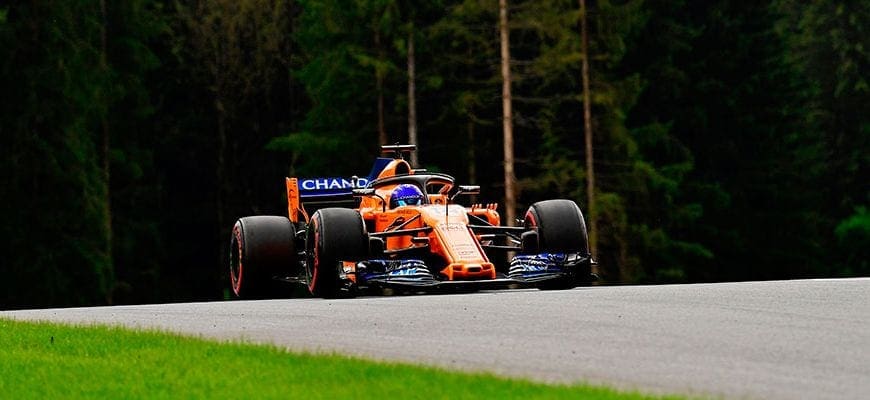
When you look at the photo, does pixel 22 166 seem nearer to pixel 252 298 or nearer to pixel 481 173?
pixel 481 173

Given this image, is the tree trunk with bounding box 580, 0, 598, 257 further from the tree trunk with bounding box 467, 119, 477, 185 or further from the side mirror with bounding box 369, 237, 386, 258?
the side mirror with bounding box 369, 237, 386, 258

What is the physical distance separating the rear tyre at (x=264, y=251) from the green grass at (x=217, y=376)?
816 cm

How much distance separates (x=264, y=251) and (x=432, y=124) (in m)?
25.8

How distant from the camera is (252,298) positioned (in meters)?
24.1

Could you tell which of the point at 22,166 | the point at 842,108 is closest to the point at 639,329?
the point at 22,166

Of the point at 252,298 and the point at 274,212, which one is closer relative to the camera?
the point at 252,298

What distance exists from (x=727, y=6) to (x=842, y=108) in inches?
393

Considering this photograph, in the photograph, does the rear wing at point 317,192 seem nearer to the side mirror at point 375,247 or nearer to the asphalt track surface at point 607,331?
the side mirror at point 375,247

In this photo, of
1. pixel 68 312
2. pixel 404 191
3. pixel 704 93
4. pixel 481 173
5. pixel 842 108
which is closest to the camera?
pixel 68 312

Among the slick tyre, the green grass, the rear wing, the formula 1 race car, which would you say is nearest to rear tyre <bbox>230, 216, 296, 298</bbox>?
the formula 1 race car

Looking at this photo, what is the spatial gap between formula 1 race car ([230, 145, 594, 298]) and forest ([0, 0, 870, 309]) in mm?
19093

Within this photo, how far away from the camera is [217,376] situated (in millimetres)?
12648

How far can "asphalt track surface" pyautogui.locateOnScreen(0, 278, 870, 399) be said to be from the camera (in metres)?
11.9

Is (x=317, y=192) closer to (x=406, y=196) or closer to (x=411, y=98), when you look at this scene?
(x=406, y=196)
